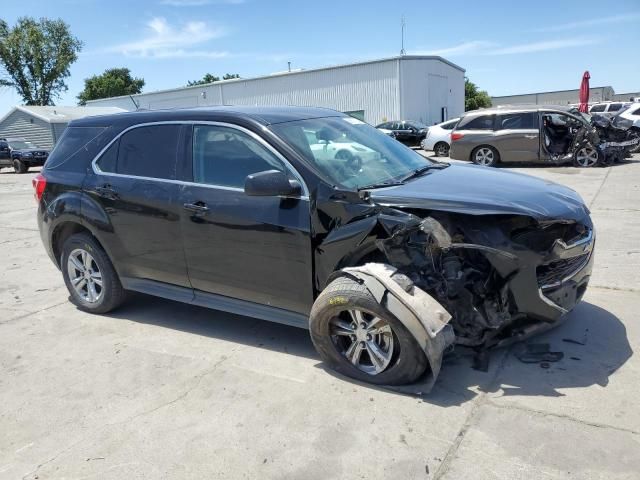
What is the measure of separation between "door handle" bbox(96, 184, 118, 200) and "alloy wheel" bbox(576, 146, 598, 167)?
13570mm

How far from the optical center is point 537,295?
132 inches

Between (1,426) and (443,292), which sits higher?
(443,292)

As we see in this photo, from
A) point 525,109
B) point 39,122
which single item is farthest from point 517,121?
point 39,122

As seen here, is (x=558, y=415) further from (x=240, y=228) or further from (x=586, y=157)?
(x=586, y=157)

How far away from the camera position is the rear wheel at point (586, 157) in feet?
47.6

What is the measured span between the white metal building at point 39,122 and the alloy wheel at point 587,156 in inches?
1270

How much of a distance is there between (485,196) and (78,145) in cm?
373

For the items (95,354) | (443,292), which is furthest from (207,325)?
(443,292)

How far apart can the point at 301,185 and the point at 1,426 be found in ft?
8.03

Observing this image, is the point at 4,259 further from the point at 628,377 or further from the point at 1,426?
the point at 628,377

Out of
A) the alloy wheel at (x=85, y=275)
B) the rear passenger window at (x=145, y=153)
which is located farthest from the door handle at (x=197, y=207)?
the alloy wheel at (x=85, y=275)

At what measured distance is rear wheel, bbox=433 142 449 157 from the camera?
1967 cm

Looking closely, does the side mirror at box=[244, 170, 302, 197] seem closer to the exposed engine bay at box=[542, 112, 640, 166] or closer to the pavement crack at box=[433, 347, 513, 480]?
the pavement crack at box=[433, 347, 513, 480]

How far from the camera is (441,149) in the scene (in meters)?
19.9
